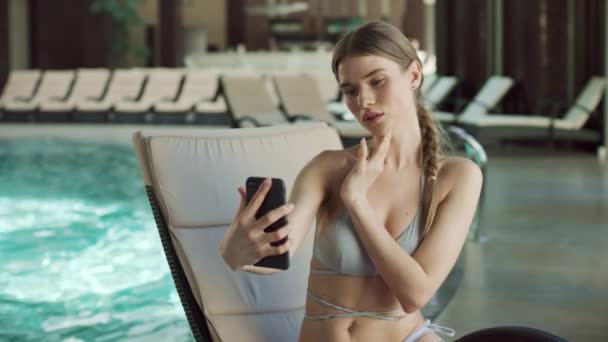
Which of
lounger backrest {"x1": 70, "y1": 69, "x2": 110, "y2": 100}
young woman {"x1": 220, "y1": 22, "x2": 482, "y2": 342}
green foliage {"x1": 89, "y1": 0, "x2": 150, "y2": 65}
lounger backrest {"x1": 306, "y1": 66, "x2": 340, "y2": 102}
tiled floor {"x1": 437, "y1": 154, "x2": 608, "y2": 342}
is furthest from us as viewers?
green foliage {"x1": 89, "y1": 0, "x2": 150, "y2": 65}

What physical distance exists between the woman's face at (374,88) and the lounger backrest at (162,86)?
1778cm

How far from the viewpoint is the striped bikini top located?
6.45 ft

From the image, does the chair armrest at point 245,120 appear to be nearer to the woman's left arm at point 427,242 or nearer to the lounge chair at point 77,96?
the woman's left arm at point 427,242

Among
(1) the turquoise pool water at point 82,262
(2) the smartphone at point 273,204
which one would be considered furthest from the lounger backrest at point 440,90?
(2) the smartphone at point 273,204

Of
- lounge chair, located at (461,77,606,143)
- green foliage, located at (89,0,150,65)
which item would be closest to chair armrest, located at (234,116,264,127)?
lounge chair, located at (461,77,606,143)

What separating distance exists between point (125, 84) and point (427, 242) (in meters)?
19.0

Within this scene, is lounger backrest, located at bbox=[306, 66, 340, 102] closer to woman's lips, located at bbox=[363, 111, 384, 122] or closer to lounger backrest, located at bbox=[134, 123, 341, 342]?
lounger backrest, located at bbox=[134, 123, 341, 342]

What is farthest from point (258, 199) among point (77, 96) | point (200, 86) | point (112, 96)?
point (77, 96)

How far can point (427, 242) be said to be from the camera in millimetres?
1950

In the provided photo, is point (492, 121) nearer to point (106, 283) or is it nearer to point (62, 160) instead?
point (62, 160)

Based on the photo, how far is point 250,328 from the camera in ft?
8.20

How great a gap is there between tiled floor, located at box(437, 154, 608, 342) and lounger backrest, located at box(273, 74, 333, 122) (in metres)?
2.78

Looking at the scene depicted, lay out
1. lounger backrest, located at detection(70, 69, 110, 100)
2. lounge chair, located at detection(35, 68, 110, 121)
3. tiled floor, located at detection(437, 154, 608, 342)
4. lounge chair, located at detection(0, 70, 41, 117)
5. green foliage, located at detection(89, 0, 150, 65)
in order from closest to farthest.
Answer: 1. tiled floor, located at detection(437, 154, 608, 342)
2. lounge chair, located at detection(35, 68, 110, 121)
3. lounger backrest, located at detection(70, 69, 110, 100)
4. lounge chair, located at detection(0, 70, 41, 117)
5. green foliage, located at detection(89, 0, 150, 65)

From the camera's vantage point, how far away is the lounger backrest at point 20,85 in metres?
21.4
